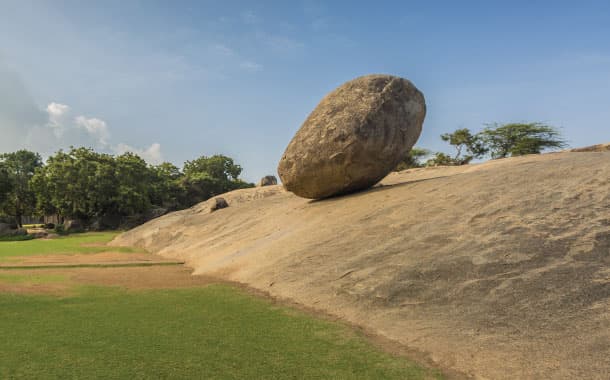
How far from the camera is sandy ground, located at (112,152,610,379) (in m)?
4.76

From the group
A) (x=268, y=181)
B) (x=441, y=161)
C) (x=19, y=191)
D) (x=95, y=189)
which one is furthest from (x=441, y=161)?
(x=19, y=191)

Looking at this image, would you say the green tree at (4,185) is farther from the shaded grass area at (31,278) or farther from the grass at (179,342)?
the grass at (179,342)

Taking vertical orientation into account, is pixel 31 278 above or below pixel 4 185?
below

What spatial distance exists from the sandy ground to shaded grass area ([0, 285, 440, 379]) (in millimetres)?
772

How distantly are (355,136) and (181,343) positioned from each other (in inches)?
330

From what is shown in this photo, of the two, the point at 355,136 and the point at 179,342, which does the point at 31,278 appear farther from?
the point at 355,136

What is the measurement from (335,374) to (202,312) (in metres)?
3.19

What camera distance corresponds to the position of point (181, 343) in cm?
509

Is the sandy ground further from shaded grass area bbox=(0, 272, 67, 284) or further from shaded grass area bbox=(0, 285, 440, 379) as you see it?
shaded grass area bbox=(0, 272, 67, 284)

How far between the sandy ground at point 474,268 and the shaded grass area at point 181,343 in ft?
2.53

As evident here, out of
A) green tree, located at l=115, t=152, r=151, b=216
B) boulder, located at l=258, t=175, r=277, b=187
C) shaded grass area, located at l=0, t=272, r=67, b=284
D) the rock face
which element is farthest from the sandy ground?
green tree, located at l=115, t=152, r=151, b=216

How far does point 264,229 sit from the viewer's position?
1398 cm

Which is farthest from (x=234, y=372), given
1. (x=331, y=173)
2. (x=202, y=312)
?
(x=331, y=173)

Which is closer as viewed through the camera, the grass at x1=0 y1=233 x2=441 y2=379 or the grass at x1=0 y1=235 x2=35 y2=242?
the grass at x1=0 y1=233 x2=441 y2=379
